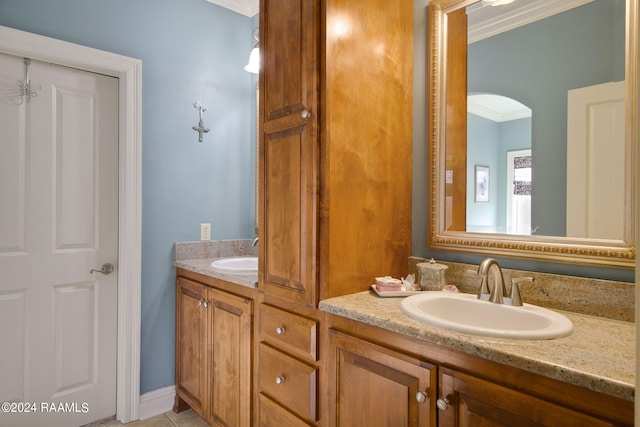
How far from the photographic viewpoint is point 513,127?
1.36 meters

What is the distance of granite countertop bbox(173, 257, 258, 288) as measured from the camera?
5.37ft

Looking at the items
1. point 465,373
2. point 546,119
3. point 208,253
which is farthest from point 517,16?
point 208,253

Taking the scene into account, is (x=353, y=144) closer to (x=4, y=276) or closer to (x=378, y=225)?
(x=378, y=225)

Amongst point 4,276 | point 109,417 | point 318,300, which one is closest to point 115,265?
point 4,276

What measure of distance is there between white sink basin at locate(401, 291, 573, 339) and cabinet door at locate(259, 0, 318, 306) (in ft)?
1.36

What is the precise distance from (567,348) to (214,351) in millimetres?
1604

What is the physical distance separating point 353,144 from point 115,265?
1.66m

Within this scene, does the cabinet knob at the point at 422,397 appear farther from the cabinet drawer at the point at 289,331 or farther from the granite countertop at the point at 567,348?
the cabinet drawer at the point at 289,331

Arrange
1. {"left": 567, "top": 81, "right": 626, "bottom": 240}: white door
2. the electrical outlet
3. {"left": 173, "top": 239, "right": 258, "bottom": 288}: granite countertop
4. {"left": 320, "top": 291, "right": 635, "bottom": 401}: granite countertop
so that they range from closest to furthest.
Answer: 1. {"left": 320, "top": 291, "right": 635, "bottom": 401}: granite countertop
2. {"left": 567, "top": 81, "right": 626, "bottom": 240}: white door
3. {"left": 173, "top": 239, "right": 258, "bottom": 288}: granite countertop
4. the electrical outlet

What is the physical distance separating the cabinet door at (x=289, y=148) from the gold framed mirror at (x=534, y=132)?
Answer: 586mm

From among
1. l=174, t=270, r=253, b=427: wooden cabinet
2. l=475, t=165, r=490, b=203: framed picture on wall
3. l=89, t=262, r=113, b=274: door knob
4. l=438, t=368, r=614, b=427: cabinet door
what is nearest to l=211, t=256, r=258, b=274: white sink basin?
l=174, t=270, r=253, b=427: wooden cabinet

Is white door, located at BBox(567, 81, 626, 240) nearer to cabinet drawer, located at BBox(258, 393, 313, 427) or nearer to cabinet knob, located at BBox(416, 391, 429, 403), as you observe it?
cabinet knob, located at BBox(416, 391, 429, 403)

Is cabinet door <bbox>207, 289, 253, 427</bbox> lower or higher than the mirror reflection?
lower

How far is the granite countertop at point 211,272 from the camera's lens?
A: 64.4 inches
